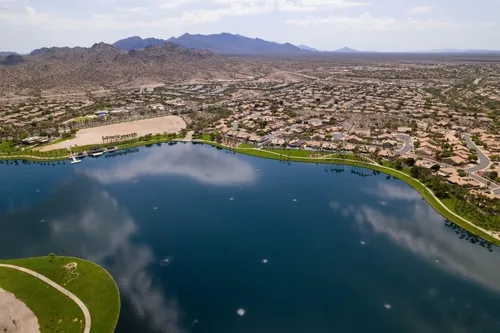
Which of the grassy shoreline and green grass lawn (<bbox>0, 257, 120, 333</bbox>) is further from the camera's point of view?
the grassy shoreline

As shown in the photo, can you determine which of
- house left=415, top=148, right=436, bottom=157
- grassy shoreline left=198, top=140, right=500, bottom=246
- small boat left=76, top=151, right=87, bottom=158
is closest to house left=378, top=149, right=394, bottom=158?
grassy shoreline left=198, top=140, right=500, bottom=246

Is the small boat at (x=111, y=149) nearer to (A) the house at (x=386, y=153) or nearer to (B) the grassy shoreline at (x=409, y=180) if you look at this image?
(B) the grassy shoreline at (x=409, y=180)

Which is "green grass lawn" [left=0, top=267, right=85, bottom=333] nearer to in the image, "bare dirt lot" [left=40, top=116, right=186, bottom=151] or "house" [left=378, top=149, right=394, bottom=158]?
"bare dirt lot" [left=40, top=116, right=186, bottom=151]

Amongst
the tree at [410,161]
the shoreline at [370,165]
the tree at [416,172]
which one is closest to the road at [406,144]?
the tree at [410,161]

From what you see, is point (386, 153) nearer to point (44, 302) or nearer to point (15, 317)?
point (44, 302)

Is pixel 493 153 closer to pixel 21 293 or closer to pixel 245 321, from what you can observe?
pixel 245 321

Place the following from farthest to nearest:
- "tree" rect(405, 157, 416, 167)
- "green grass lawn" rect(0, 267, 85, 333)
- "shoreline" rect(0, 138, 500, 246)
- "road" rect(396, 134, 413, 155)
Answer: "road" rect(396, 134, 413, 155) → "tree" rect(405, 157, 416, 167) → "shoreline" rect(0, 138, 500, 246) → "green grass lawn" rect(0, 267, 85, 333)

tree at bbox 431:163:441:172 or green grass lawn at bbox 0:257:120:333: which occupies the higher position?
tree at bbox 431:163:441:172
